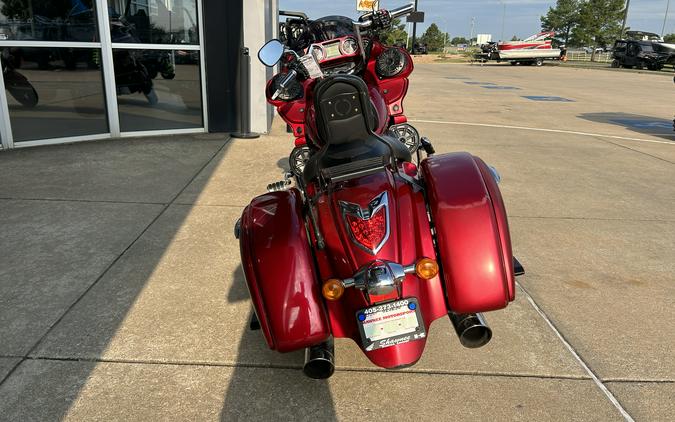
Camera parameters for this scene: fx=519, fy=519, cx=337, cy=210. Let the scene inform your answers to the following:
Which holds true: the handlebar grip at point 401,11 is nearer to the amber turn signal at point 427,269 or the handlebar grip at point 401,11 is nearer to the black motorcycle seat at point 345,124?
the black motorcycle seat at point 345,124

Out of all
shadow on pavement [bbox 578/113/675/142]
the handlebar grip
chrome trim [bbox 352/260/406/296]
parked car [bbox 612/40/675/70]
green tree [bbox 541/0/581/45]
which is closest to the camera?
chrome trim [bbox 352/260/406/296]

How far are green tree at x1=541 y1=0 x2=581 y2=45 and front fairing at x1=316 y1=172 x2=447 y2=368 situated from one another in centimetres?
7026

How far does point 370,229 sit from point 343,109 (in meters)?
0.59

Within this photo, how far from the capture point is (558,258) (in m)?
3.98

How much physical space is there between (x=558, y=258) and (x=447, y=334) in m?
1.50

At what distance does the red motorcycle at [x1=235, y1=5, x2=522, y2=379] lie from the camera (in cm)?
215

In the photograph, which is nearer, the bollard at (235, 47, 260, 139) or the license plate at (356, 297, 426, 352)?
the license plate at (356, 297, 426, 352)

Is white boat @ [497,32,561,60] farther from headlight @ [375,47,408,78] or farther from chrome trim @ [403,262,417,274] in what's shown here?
chrome trim @ [403,262,417,274]

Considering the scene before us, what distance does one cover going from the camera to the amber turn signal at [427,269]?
216 centimetres

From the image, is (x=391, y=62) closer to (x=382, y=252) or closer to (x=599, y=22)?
(x=382, y=252)

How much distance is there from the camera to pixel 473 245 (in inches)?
91.0

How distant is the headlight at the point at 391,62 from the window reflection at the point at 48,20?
4.46 meters

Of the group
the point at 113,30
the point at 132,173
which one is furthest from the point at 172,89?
the point at 132,173

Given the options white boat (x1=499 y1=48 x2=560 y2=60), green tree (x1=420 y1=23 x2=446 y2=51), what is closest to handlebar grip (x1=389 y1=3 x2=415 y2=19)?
white boat (x1=499 y1=48 x2=560 y2=60)
